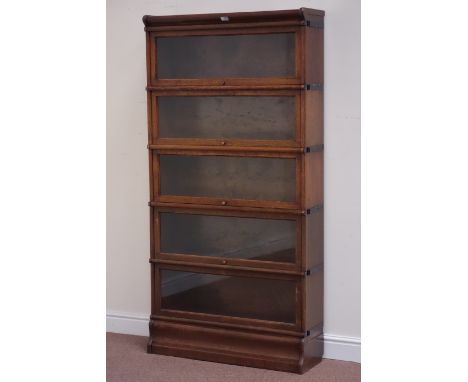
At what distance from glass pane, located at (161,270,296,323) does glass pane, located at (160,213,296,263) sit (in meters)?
0.13

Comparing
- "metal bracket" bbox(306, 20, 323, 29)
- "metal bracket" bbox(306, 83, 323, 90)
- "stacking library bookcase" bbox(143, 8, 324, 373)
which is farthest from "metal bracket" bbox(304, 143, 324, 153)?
"metal bracket" bbox(306, 20, 323, 29)

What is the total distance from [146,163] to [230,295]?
3.18 ft

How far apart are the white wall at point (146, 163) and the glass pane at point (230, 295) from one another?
0.32 m

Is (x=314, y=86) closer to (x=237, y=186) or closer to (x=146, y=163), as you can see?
(x=237, y=186)

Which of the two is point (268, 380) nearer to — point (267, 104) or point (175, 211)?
point (175, 211)

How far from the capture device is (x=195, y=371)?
4020 mm

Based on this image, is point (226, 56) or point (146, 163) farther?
point (146, 163)

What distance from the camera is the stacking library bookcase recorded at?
3.92 metres

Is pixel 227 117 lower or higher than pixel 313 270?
higher

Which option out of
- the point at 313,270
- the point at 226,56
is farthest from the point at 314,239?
the point at 226,56
